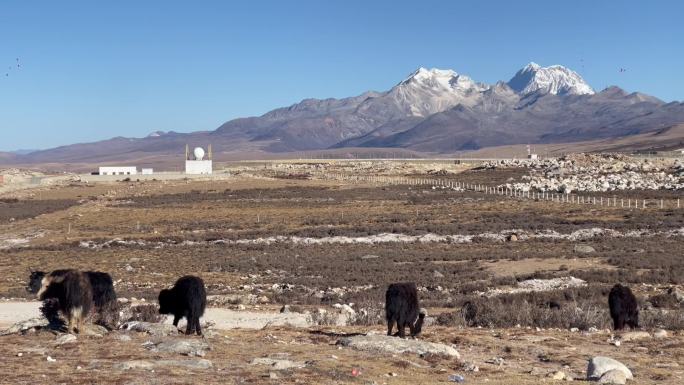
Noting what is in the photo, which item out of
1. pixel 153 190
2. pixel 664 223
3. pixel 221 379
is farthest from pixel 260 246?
pixel 153 190

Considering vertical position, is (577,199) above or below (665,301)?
above

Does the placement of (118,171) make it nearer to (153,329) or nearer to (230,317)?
(230,317)

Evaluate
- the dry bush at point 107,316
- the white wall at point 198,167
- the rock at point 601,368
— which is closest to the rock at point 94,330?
the dry bush at point 107,316

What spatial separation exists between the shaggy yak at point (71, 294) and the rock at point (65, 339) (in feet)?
1.70

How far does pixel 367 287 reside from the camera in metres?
26.5

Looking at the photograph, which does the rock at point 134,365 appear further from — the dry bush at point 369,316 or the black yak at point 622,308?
the black yak at point 622,308

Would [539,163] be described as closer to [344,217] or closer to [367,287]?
[344,217]

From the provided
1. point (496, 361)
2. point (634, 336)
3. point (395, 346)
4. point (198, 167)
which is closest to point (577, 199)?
point (634, 336)

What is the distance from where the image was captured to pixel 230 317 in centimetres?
2039

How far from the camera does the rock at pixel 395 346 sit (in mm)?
13680

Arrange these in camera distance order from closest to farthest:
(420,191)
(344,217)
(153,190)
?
(344,217), (420,191), (153,190)

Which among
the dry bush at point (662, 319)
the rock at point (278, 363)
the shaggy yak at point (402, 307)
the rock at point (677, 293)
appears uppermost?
the shaggy yak at point (402, 307)

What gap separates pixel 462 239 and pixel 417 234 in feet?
9.15

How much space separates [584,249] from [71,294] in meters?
24.7
